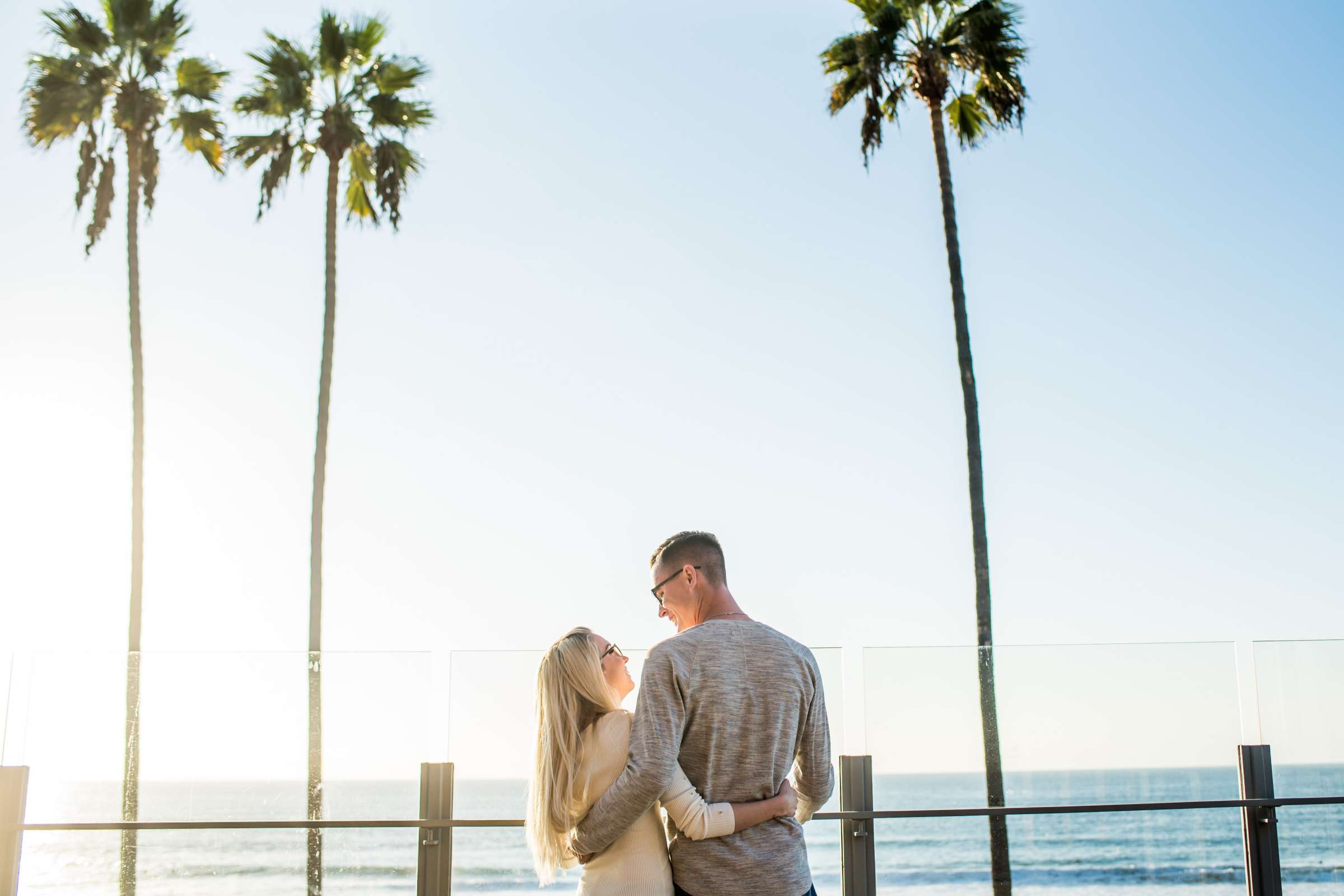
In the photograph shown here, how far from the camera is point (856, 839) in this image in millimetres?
5246

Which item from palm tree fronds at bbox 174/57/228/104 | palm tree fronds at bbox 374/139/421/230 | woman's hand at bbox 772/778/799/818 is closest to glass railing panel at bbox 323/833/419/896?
woman's hand at bbox 772/778/799/818

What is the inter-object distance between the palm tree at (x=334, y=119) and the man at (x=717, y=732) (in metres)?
9.42

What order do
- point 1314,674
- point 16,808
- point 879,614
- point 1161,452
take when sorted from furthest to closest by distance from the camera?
point 879,614 < point 1161,452 < point 1314,674 < point 16,808

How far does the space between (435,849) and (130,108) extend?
993cm

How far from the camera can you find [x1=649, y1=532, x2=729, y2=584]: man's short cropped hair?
3.28 metres

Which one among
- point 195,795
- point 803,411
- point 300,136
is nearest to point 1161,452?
point 803,411

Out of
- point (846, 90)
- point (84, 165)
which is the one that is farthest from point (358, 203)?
point (846, 90)

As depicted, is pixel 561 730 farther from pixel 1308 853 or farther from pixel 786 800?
pixel 1308 853

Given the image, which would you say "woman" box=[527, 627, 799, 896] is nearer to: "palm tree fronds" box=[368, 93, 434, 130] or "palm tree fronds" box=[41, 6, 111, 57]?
"palm tree fronds" box=[368, 93, 434, 130]

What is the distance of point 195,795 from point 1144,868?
4473 mm

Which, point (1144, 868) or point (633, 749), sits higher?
point (633, 749)

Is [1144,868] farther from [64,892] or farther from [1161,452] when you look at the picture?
[1161,452]

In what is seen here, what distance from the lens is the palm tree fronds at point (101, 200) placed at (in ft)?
41.0

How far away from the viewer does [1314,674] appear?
18.8 ft
